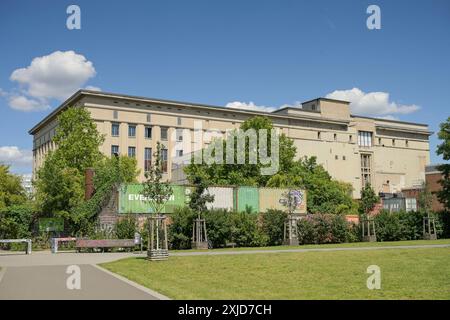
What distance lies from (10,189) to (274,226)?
114 ft

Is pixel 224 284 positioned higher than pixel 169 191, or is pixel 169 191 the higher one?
pixel 169 191

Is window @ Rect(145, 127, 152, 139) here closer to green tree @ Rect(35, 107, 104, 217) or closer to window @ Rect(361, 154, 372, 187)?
green tree @ Rect(35, 107, 104, 217)

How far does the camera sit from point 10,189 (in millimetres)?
56156

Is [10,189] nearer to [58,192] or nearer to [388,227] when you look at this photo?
[58,192]

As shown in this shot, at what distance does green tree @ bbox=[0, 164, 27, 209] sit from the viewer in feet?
178

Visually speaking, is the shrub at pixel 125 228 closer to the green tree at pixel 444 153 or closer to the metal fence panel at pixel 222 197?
the metal fence panel at pixel 222 197

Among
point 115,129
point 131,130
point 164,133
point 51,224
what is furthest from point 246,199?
point 164,133

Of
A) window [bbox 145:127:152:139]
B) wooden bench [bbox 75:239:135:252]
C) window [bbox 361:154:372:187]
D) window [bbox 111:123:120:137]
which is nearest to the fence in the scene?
wooden bench [bbox 75:239:135:252]

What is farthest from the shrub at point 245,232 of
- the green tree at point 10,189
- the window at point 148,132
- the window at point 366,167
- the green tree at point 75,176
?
the window at point 366,167

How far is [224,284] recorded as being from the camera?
41.5ft

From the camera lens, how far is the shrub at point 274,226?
111 feet

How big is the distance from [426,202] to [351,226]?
326 inches
